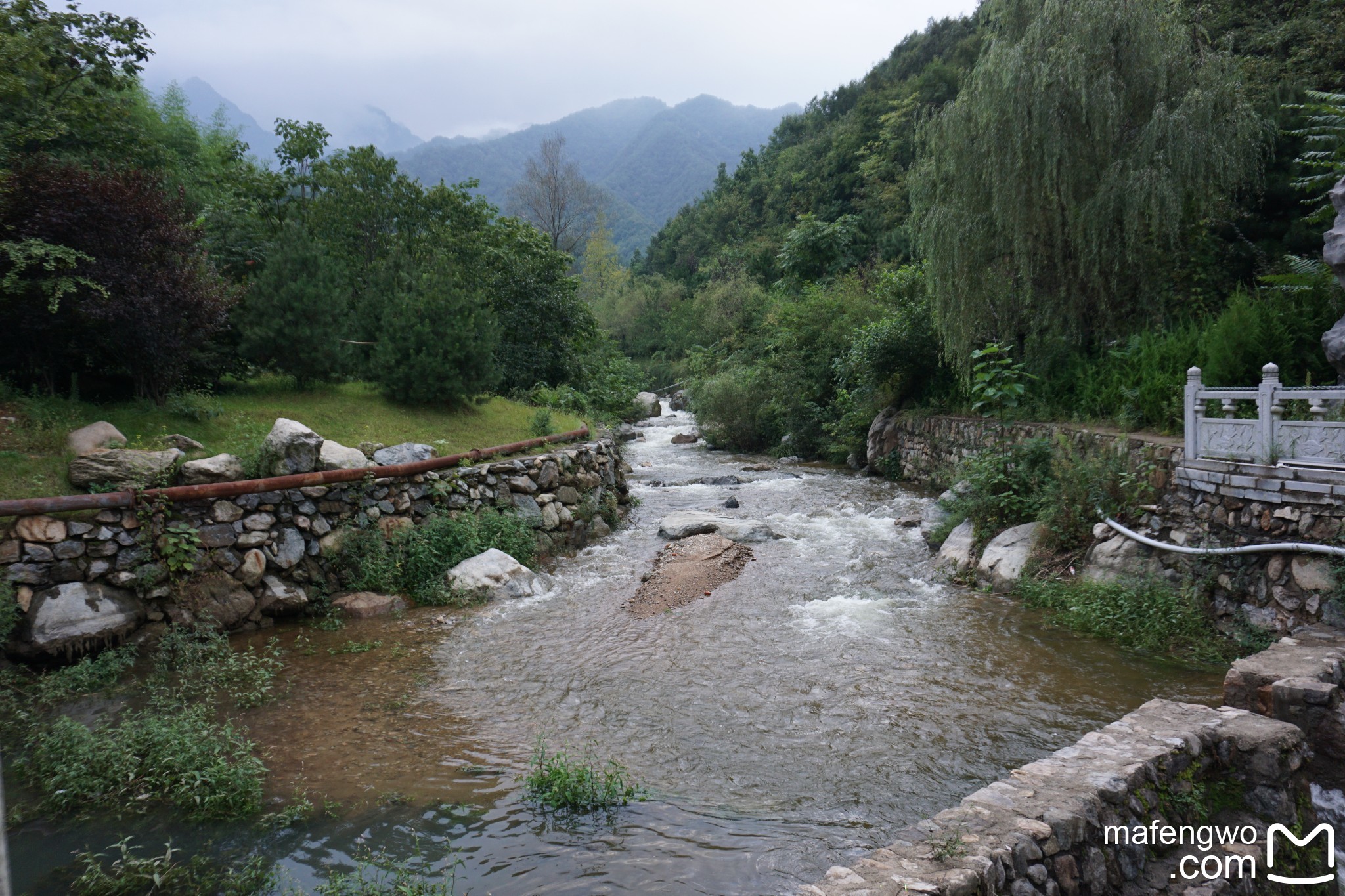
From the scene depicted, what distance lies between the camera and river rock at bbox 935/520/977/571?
9289mm

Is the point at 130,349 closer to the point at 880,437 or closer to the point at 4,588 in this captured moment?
the point at 4,588

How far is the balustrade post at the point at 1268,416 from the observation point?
6.22 m

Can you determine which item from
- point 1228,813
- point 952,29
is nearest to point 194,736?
point 1228,813

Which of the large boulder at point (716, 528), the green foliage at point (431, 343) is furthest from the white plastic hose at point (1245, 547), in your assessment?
the green foliage at point (431, 343)

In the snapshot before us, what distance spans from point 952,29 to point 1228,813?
4586 cm

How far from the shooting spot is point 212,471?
7.37 m

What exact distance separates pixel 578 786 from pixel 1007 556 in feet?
20.6

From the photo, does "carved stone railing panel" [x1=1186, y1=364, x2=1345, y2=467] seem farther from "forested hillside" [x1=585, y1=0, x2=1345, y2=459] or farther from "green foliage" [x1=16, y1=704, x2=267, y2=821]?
"green foliage" [x1=16, y1=704, x2=267, y2=821]

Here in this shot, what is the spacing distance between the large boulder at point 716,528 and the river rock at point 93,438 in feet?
22.9

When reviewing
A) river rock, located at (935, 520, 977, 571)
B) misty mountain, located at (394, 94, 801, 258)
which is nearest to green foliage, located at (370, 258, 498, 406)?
river rock, located at (935, 520, 977, 571)

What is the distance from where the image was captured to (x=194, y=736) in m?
4.81

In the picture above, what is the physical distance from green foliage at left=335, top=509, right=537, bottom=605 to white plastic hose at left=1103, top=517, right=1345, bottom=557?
6.92 m

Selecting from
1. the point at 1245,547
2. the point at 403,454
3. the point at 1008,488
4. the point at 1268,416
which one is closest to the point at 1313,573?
the point at 1245,547

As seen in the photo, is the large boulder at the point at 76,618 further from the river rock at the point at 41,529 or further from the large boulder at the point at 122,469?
the large boulder at the point at 122,469
